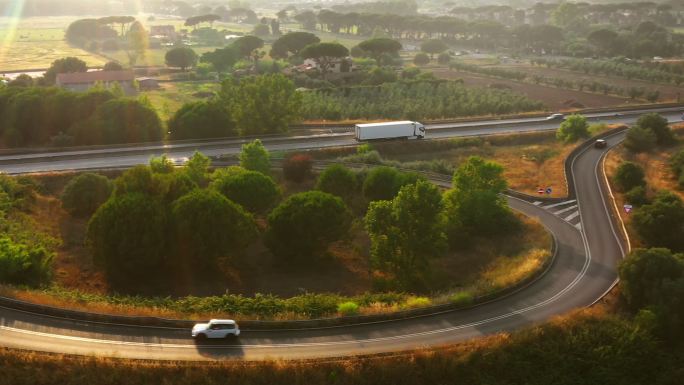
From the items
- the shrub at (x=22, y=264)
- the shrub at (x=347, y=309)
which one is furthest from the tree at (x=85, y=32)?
the shrub at (x=347, y=309)

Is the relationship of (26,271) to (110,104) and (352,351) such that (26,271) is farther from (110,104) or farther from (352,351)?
(110,104)

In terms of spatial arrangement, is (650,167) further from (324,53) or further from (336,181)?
(324,53)

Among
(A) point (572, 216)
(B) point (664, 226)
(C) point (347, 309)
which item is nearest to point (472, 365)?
(C) point (347, 309)

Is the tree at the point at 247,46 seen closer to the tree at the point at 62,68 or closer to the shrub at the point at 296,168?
the tree at the point at 62,68

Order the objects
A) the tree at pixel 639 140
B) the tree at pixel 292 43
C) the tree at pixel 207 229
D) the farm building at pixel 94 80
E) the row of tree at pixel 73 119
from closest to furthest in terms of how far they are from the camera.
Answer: the tree at pixel 207 229
the row of tree at pixel 73 119
the tree at pixel 639 140
the farm building at pixel 94 80
the tree at pixel 292 43

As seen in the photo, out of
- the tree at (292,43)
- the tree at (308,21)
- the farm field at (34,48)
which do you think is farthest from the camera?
the tree at (308,21)

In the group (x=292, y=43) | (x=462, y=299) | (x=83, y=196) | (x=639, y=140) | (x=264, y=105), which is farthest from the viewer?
(x=292, y=43)

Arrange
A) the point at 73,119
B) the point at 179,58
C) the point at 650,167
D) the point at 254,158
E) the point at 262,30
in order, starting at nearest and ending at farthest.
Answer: the point at 254,158 < the point at 650,167 < the point at 73,119 < the point at 179,58 < the point at 262,30
